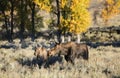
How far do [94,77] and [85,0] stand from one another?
2401cm

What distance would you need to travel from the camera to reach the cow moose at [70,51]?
13702 mm

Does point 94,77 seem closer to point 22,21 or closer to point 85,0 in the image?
point 85,0

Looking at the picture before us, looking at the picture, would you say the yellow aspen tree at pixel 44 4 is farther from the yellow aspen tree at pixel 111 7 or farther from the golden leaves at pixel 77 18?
the yellow aspen tree at pixel 111 7

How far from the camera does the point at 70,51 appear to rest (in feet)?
48.8

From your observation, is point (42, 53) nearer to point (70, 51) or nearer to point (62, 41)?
point (70, 51)

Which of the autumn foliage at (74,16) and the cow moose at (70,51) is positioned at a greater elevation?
the cow moose at (70,51)

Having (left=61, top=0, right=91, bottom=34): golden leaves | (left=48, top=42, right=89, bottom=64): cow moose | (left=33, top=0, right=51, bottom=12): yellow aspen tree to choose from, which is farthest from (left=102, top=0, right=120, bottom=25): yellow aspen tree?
(left=48, top=42, right=89, bottom=64): cow moose

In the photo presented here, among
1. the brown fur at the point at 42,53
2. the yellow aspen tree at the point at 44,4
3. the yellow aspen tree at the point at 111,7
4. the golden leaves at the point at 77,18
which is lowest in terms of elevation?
the yellow aspen tree at the point at 111,7

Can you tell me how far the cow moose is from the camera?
13.7 metres

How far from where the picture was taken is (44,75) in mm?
10742

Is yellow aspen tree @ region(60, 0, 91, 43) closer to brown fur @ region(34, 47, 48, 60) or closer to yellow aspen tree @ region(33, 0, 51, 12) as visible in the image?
yellow aspen tree @ region(33, 0, 51, 12)

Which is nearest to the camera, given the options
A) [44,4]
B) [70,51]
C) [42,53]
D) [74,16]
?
[70,51]

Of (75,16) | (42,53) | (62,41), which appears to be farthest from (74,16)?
(42,53)

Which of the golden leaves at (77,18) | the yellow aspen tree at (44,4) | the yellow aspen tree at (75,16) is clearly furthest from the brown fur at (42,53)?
the golden leaves at (77,18)
